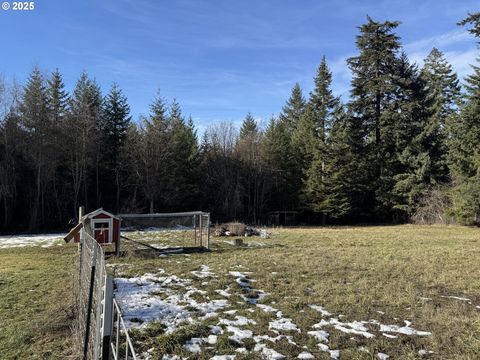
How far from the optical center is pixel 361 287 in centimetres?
807

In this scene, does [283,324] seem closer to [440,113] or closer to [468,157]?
[468,157]

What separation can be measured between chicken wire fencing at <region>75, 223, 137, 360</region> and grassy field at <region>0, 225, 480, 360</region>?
18.7 inches

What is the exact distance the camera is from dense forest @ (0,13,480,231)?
2592 cm

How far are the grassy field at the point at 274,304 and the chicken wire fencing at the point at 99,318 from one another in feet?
1.56

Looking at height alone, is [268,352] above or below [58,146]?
below

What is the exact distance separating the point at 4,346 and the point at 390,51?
116ft

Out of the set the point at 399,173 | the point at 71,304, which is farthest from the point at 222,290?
the point at 399,173

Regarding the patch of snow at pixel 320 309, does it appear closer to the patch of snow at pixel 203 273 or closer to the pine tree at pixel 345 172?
the patch of snow at pixel 203 273

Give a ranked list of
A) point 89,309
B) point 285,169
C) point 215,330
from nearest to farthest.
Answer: point 89,309, point 215,330, point 285,169

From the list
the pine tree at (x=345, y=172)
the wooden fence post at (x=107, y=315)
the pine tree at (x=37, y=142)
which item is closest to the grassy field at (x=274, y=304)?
the wooden fence post at (x=107, y=315)

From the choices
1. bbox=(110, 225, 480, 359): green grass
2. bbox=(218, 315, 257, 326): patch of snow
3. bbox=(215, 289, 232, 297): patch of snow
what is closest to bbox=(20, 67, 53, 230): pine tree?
bbox=(110, 225, 480, 359): green grass

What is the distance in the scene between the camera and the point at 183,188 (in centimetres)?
2945

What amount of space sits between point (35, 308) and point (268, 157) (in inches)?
1089

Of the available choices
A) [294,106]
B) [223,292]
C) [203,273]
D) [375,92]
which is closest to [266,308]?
[223,292]
